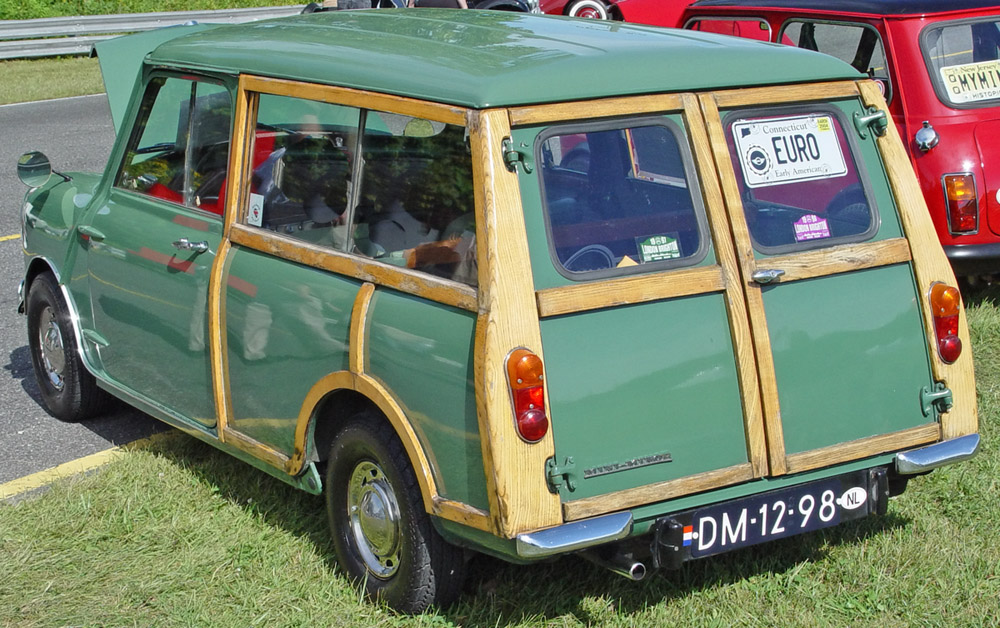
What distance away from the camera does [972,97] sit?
651 cm

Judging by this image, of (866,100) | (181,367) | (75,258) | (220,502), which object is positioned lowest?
(220,502)

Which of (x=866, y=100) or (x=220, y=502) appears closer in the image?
(x=866, y=100)

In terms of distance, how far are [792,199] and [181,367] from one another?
2380 mm

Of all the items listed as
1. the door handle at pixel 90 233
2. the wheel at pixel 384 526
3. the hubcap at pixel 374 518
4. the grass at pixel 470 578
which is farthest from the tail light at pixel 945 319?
the door handle at pixel 90 233

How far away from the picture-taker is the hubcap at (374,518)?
3775 millimetres

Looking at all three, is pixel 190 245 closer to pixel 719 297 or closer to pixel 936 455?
pixel 719 297

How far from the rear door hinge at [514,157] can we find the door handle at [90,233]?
2390 mm

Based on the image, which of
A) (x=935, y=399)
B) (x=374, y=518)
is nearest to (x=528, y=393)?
(x=374, y=518)

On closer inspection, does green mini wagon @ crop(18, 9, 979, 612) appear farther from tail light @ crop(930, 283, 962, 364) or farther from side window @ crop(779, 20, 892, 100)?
side window @ crop(779, 20, 892, 100)

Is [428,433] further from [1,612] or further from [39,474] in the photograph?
[39,474]

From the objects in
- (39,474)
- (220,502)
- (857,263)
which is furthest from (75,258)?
(857,263)

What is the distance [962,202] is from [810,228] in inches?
117

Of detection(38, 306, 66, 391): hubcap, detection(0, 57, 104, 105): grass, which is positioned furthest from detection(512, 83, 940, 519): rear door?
detection(0, 57, 104, 105): grass

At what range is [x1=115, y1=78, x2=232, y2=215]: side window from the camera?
180 inches
